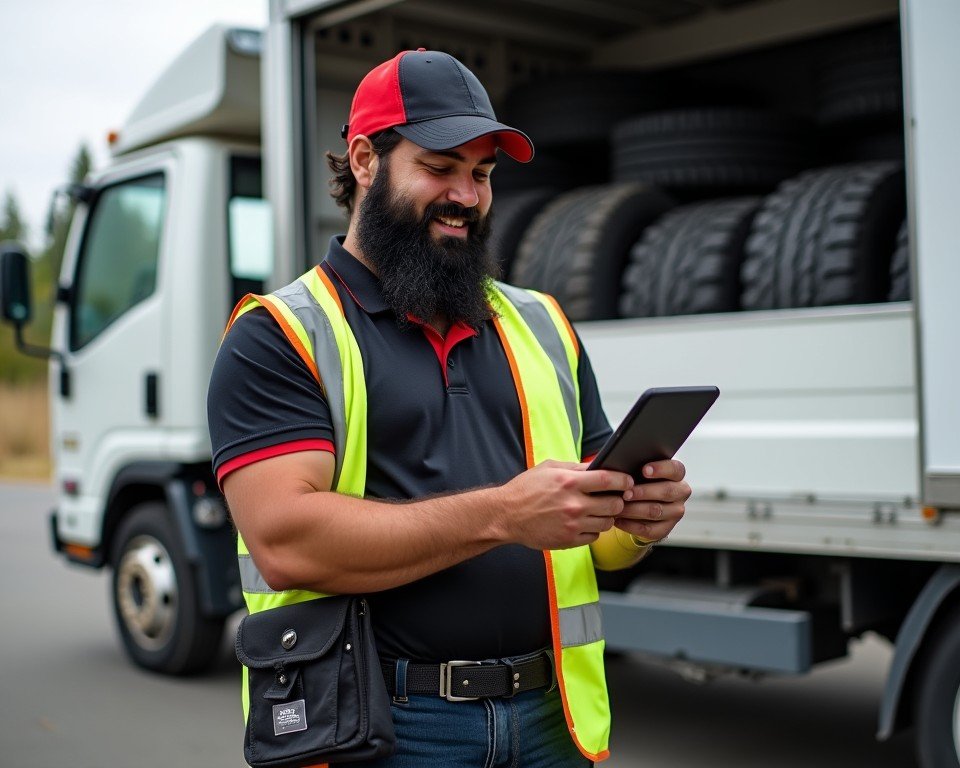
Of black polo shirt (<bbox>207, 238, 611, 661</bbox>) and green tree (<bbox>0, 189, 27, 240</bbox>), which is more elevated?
green tree (<bbox>0, 189, 27, 240</bbox>)

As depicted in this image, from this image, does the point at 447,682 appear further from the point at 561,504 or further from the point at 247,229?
the point at 247,229

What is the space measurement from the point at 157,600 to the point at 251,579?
4.45 meters

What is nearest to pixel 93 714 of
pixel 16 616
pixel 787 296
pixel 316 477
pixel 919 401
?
pixel 16 616

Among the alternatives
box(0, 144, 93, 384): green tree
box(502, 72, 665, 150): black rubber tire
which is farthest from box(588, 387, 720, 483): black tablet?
box(0, 144, 93, 384): green tree

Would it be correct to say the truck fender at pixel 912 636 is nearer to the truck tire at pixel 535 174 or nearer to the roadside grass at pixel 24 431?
the truck tire at pixel 535 174

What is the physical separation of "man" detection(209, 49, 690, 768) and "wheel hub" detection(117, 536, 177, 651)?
432 cm

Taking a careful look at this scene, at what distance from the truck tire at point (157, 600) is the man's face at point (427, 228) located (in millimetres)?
4272

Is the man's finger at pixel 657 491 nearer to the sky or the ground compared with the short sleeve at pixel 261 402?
nearer to the ground

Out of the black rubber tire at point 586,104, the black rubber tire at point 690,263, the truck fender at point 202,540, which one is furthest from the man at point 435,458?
the truck fender at point 202,540

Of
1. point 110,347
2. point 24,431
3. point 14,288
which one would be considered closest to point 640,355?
point 110,347

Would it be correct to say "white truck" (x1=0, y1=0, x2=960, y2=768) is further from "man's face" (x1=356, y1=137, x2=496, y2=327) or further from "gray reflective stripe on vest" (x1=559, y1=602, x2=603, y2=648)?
"man's face" (x1=356, y1=137, x2=496, y2=327)

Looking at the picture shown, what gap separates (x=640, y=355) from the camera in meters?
4.60

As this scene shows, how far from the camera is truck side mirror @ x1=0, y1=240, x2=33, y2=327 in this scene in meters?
6.35

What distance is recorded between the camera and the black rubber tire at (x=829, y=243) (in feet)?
14.1
